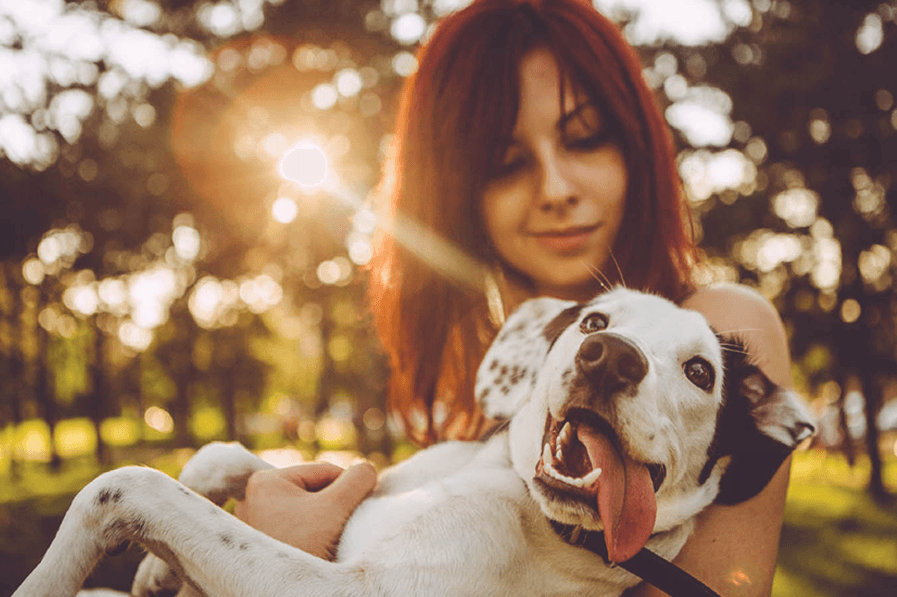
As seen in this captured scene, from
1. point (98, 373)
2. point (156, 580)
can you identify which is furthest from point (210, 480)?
point (98, 373)

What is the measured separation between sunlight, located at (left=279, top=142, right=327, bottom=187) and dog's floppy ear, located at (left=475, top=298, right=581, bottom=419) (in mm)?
9303

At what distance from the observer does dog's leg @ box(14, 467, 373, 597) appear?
5.95 feet

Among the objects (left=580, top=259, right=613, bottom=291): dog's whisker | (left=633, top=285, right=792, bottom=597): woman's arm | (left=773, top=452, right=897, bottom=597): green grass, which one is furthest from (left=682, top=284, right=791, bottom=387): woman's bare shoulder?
(left=773, top=452, right=897, bottom=597): green grass

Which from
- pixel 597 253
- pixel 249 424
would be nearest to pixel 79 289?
pixel 597 253

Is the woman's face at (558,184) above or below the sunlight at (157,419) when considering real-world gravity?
above

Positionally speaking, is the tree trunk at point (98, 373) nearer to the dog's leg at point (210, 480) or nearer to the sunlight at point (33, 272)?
the sunlight at point (33, 272)

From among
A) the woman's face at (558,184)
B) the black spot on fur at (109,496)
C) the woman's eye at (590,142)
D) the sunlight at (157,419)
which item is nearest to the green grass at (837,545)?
the woman's face at (558,184)

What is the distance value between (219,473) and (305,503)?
1.67 feet

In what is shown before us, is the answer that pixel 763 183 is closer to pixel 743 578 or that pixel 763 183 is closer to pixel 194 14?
pixel 194 14

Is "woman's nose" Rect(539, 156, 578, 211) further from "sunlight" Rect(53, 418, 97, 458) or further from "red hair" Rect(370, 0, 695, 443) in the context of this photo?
Answer: "sunlight" Rect(53, 418, 97, 458)

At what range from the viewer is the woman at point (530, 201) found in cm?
240

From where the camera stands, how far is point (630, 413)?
6.17ft

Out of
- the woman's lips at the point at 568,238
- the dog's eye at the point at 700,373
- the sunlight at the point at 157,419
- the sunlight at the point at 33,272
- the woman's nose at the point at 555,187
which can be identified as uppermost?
the woman's nose at the point at 555,187

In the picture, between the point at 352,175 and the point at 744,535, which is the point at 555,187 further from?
the point at 352,175
